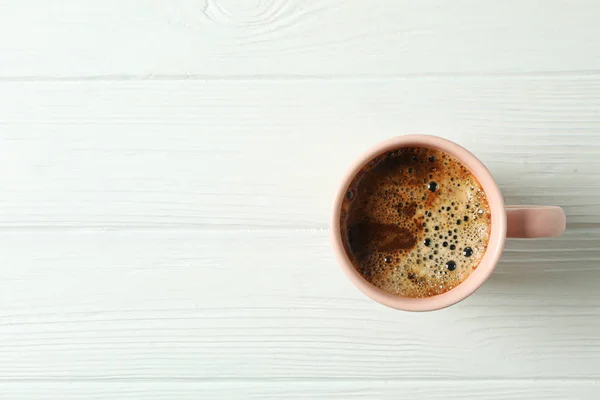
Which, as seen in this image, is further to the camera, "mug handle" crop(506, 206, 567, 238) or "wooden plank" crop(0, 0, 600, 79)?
"wooden plank" crop(0, 0, 600, 79)

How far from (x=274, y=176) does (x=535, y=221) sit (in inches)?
11.0

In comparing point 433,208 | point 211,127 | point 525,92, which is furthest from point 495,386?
point 211,127

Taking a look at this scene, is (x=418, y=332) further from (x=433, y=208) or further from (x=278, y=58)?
(x=278, y=58)

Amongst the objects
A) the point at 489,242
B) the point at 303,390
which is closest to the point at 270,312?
the point at 303,390

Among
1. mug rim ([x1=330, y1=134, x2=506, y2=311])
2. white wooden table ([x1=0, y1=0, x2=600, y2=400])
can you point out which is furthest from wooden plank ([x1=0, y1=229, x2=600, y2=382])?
mug rim ([x1=330, y1=134, x2=506, y2=311])

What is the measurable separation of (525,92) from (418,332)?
292 millimetres

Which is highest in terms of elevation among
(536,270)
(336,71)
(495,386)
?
(336,71)

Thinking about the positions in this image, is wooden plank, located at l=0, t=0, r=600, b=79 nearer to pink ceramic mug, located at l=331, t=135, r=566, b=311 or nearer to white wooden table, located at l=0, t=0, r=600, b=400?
white wooden table, located at l=0, t=0, r=600, b=400

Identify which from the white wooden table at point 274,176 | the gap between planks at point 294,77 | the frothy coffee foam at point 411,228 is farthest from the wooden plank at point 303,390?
the gap between planks at point 294,77

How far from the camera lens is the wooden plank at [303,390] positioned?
2.34ft

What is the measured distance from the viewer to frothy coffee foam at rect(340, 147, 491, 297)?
2.11 ft

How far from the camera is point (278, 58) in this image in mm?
712

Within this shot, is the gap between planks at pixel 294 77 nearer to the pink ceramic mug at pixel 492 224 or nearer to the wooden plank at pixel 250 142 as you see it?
the wooden plank at pixel 250 142

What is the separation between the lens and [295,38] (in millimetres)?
712
